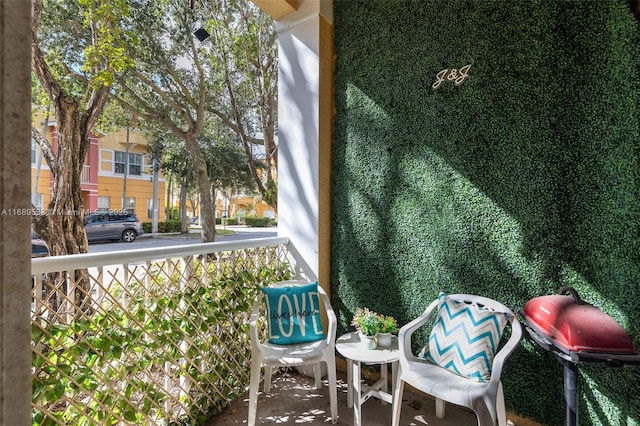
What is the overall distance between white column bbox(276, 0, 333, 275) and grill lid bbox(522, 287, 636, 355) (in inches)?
68.7

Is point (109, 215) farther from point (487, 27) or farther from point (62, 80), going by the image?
point (487, 27)

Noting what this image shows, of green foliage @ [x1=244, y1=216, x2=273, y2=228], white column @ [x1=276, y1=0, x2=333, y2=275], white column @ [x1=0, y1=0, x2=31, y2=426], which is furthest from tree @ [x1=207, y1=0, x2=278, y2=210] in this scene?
green foliage @ [x1=244, y1=216, x2=273, y2=228]

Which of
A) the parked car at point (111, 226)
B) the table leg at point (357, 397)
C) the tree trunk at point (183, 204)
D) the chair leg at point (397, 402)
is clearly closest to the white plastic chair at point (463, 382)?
the chair leg at point (397, 402)

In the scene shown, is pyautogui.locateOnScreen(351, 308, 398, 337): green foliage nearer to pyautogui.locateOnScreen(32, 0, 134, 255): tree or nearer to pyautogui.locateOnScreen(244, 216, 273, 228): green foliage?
pyautogui.locateOnScreen(32, 0, 134, 255): tree

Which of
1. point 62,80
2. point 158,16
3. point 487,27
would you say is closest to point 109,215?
point 62,80

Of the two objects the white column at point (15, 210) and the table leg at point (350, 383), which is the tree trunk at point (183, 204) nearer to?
the table leg at point (350, 383)

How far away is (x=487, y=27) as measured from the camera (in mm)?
2195

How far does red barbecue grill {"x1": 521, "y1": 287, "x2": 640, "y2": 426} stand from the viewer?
4.49 feet

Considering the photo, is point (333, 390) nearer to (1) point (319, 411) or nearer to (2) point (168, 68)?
(1) point (319, 411)

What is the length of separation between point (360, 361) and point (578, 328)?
118cm

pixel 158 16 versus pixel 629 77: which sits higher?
pixel 158 16


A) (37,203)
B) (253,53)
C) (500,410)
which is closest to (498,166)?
(500,410)

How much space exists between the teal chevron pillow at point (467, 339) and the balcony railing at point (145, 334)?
1.49 m

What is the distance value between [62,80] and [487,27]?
6.19 m
